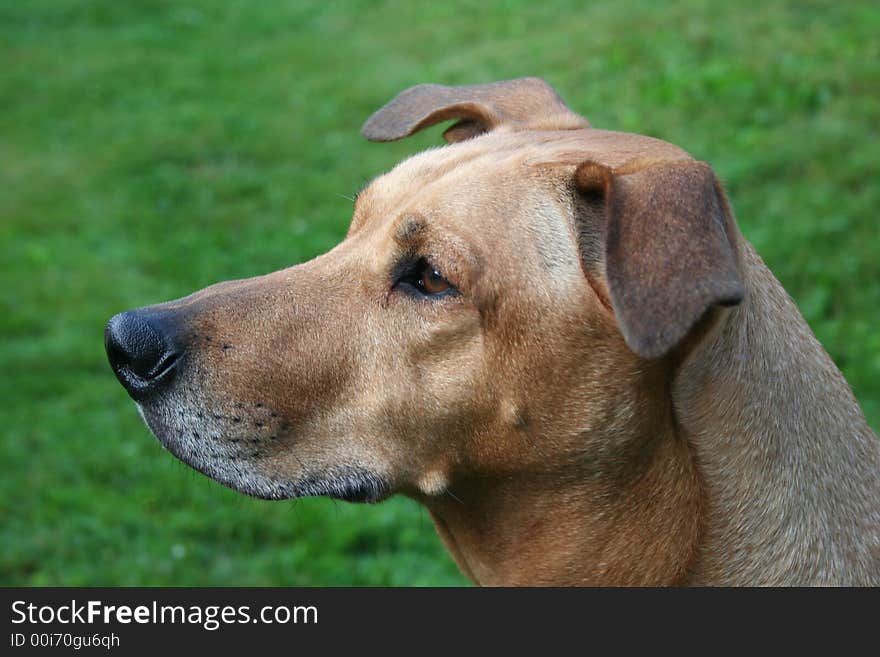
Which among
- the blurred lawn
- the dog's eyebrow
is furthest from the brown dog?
the blurred lawn

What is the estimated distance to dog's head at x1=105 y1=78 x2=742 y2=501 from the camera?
3311 mm

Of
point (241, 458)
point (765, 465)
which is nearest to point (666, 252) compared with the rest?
point (765, 465)

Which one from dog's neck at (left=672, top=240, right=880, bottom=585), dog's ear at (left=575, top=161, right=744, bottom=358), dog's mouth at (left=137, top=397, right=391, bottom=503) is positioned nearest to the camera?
dog's ear at (left=575, top=161, right=744, bottom=358)

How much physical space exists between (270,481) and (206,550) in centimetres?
313

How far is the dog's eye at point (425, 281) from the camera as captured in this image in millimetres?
3373

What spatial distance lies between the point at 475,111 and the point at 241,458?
5.69 feet

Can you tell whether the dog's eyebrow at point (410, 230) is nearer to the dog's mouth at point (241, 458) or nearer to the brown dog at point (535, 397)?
the brown dog at point (535, 397)

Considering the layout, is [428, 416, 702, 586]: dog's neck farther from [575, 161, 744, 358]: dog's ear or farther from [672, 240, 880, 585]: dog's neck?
[575, 161, 744, 358]: dog's ear

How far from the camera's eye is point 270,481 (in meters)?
3.43

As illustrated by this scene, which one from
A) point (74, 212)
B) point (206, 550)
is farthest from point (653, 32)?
point (206, 550)

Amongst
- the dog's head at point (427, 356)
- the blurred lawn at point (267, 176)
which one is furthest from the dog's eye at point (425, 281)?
the blurred lawn at point (267, 176)

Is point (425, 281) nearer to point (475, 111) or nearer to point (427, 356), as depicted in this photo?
point (427, 356)

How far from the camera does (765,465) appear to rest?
3.24 meters

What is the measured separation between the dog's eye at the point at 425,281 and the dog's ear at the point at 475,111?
89 cm
